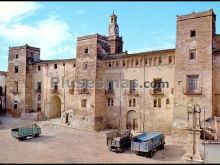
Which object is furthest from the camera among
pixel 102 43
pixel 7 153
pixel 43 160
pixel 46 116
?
pixel 46 116

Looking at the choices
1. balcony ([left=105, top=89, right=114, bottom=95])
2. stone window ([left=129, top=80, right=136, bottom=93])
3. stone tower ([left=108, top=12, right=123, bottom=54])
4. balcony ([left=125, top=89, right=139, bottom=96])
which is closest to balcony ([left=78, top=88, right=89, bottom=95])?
balcony ([left=105, top=89, right=114, bottom=95])

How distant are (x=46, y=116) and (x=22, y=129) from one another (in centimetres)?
1376

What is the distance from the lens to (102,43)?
3866 cm

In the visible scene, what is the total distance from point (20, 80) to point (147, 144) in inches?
1192

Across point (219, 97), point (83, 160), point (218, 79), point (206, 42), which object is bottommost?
point (83, 160)

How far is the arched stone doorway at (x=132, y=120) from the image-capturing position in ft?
117

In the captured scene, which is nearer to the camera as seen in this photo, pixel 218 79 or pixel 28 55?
pixel 218 79

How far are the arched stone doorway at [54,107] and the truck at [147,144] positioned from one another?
890 inches

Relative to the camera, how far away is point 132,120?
35938mm

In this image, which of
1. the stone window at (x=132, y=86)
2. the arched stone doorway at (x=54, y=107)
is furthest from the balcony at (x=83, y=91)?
the arched stone doorway at (x=54, y=107)

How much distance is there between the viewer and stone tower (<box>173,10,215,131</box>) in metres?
28.4

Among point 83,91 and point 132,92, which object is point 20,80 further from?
point 132,92

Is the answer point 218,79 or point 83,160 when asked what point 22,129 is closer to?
point 83,160

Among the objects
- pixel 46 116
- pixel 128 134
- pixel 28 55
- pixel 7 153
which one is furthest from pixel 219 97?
pixel 28 55
